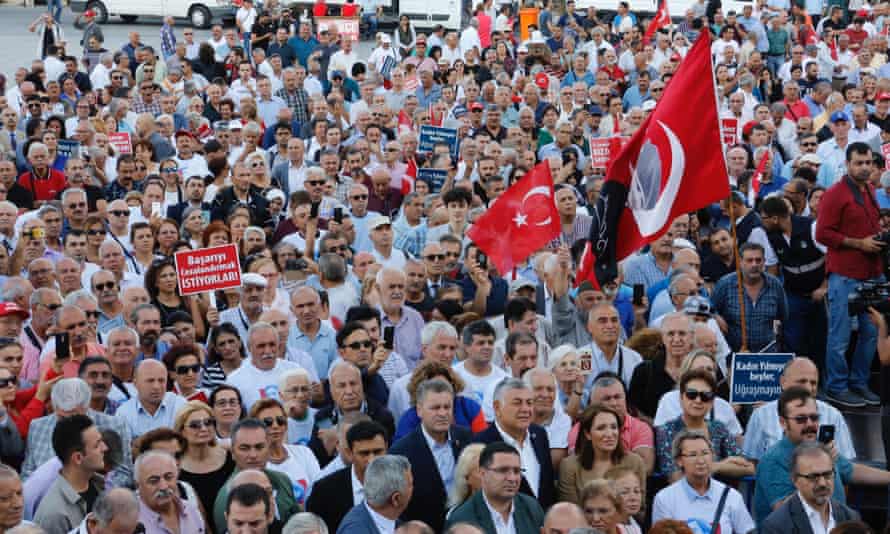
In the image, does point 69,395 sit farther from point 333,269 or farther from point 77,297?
point 333,269

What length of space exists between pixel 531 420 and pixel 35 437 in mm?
2705

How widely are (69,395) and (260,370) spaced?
4.92 feet

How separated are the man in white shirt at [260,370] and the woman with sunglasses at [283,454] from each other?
1055 millimetres

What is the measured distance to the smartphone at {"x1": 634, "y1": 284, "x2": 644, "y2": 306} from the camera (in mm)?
10609

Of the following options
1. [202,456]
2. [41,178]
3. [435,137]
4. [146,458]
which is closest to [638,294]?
[202,456]

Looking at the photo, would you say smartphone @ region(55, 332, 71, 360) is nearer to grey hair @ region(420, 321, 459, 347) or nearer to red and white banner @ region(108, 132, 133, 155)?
grey hair @ region(420, 321, 459, 347)

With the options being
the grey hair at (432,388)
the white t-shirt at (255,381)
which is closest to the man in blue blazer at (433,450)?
the grey hair at (432,388)

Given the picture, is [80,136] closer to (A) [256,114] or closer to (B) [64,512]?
(A) [256,114]

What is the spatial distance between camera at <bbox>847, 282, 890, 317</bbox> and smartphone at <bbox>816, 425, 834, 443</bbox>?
2377 mm

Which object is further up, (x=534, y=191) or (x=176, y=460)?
(x=534, y=191)

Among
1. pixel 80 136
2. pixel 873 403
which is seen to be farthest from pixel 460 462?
pixel 80 136

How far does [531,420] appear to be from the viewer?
784 centimetres

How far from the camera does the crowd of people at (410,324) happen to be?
7.23 metres

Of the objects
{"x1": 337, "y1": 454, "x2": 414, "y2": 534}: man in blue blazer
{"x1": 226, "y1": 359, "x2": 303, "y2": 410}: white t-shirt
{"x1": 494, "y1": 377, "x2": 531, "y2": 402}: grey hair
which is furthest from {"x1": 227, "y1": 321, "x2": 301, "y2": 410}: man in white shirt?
{"x1": 337, "y1": 454, "x2": 414, "y2": 534}: man in blue blazer
